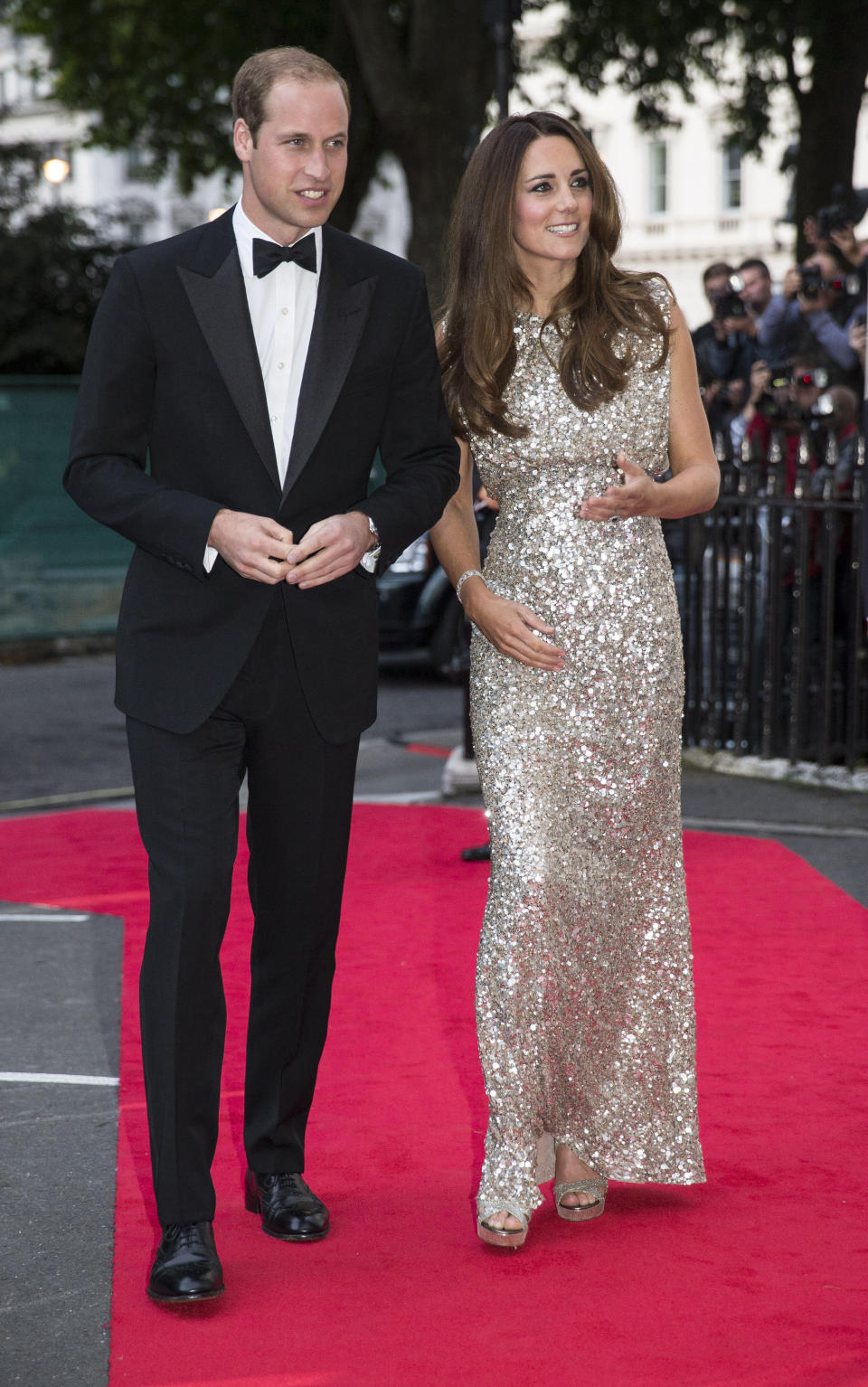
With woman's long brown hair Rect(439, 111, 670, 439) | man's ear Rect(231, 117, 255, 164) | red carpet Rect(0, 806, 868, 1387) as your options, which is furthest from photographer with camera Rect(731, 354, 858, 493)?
man's ear Rect(231, 117, 255, 164)

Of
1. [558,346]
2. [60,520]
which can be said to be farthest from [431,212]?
[558,346]

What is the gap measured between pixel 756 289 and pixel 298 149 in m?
7.49

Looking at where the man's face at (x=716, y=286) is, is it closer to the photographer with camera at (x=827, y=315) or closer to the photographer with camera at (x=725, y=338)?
the photographer with camera at (x=725, y=338)

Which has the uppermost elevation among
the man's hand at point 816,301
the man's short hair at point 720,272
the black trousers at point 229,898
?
the man's short hair at point 720,272

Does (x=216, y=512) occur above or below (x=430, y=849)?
above

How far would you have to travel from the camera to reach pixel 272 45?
20953 millimetres

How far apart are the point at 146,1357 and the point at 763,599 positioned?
6130 millimetres

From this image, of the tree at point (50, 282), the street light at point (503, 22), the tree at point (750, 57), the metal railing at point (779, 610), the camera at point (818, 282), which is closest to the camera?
the street light at point (503, 22)

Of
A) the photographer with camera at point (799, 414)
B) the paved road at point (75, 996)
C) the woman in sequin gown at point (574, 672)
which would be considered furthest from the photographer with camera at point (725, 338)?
the woman in sequin gown at point (574, 672)

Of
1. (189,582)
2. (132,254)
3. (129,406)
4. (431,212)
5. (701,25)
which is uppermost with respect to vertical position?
(701,25)

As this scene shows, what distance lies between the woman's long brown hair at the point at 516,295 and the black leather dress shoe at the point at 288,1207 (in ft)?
5.06

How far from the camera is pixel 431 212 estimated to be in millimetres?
16688

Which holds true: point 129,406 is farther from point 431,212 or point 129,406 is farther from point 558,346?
point 431,212

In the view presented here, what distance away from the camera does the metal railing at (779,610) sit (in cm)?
797
